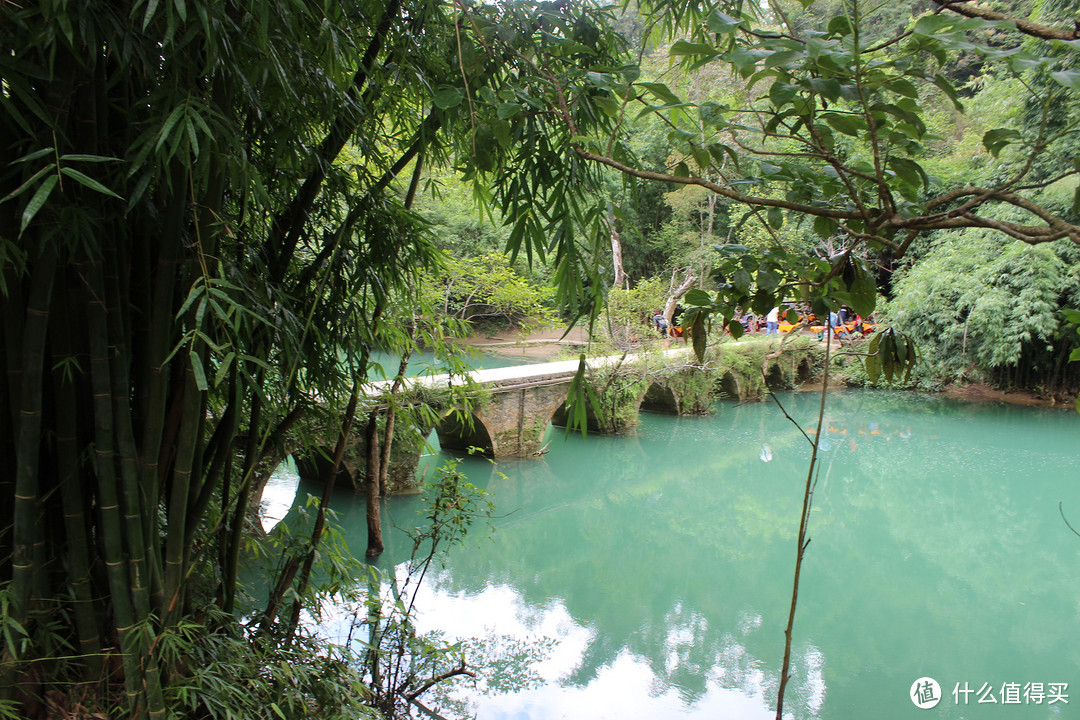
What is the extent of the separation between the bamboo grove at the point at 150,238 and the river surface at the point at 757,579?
2.62 meters

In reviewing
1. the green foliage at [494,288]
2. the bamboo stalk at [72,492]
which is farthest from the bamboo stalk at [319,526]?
the green foliage at [494,288]

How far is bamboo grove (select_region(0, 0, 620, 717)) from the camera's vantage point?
1.19 m

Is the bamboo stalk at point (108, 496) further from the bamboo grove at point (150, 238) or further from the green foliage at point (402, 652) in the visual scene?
the green foliage at point (402, 652)

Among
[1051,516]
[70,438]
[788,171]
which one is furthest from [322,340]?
[1051,516]

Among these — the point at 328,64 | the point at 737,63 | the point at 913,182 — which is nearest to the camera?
the point at 737,63

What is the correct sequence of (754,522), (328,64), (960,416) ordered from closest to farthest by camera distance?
(328,64) < (754,522) < (960,416)

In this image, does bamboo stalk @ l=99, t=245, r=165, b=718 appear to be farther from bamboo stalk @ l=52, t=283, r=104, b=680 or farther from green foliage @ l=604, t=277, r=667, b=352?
green foliage @ l=604, t=277, r=667, b=352

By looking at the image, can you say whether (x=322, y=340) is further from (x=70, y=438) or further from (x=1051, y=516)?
(x=1051, y=516)

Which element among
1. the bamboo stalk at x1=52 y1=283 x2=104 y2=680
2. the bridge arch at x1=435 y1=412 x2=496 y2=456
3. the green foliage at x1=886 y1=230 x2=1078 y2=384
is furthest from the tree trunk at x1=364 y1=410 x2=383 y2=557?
the green foliage at x1=886 y1=230 x2=1078 y2=384

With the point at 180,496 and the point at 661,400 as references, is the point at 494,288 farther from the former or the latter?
the point at 661,400

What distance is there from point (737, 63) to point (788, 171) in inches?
11.9

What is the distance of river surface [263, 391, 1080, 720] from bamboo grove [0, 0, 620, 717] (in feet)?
8.60

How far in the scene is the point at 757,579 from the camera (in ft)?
18.9

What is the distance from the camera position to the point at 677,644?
463cm
